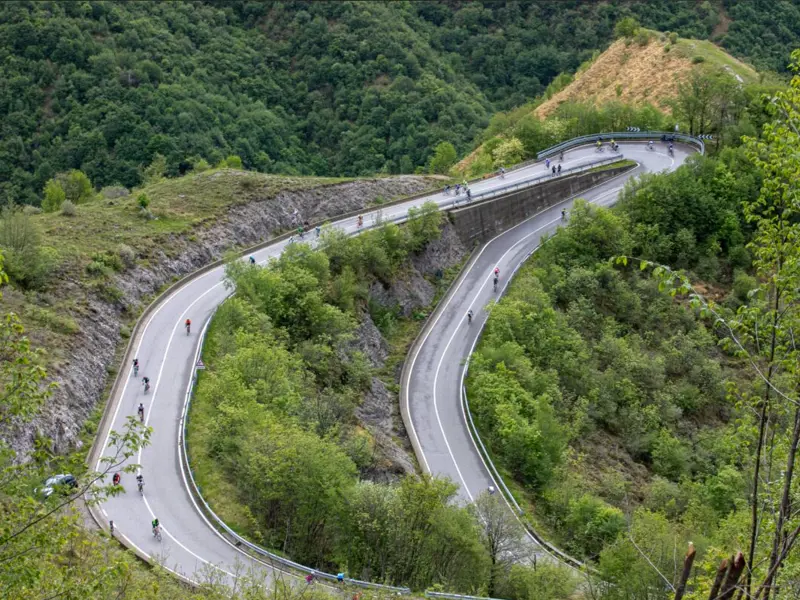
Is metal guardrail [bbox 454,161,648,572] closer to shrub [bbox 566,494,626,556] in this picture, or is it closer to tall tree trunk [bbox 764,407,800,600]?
shrub [bbox 566,494,626,556]

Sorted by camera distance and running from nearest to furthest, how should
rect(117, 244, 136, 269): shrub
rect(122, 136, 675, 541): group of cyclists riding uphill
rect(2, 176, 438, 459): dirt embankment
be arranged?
rect(122, 136, 675, 541): group of cyclists riding uphill → rect(2, 176, 438, 459): dirt embankment → rect(117, 244, 136, 269): shrub

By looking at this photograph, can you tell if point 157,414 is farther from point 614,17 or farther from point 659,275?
point 614,17

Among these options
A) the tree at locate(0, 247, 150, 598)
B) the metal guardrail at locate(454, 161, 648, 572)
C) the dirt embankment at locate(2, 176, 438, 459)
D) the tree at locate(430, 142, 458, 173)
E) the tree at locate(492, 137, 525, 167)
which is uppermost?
the tree at locate(492, 137, 525, 167)

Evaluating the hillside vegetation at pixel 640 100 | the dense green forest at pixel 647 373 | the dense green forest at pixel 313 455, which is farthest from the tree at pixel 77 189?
the dense green forest at pixel 647 373

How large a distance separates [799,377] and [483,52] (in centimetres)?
12106

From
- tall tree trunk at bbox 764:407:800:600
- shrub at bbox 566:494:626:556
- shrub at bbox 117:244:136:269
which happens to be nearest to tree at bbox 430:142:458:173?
shrub at bbox 117:244:136:269

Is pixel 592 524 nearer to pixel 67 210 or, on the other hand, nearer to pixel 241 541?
pixel 241 541

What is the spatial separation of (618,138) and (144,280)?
4672cm

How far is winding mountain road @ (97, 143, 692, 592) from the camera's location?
30.5 metres

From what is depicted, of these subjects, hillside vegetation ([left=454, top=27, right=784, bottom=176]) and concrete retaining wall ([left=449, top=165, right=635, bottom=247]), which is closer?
concrete retaining wall ([left=449, top=165, right=635, bottom=247])

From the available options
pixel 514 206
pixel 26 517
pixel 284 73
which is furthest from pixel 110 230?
pixel 284 73

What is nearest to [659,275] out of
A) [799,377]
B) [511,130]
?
[799,377]

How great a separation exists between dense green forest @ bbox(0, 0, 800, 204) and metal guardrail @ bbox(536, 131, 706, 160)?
70.1ft

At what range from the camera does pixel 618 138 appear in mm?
77438
